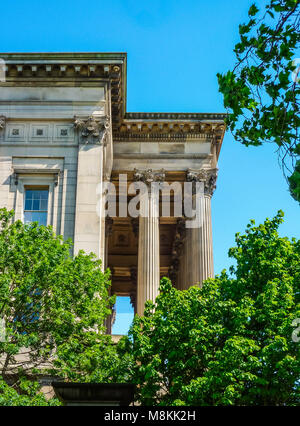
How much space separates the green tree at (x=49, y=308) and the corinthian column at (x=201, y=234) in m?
14.7

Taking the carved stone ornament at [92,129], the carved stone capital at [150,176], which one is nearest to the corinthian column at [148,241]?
the carved stone capital at [150,176]

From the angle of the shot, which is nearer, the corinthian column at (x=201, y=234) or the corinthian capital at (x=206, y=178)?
the corinthian column at (x=201, y=234)

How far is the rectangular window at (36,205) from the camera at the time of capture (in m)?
34.1

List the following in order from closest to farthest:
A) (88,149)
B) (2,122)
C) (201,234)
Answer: (88,149) < (2,122) < (201,234)

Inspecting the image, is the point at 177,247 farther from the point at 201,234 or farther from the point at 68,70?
the point at 68,70

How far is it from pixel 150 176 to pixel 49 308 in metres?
18.5

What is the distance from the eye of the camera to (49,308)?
2405 centimetres

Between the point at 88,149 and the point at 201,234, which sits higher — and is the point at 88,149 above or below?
above

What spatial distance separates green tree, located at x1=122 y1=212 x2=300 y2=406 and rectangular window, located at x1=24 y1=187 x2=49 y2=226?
917cm

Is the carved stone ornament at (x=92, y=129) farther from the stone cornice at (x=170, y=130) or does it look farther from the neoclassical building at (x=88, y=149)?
the stone cornice at (x=170, y=130)

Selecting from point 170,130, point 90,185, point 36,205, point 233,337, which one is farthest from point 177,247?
point 233,337

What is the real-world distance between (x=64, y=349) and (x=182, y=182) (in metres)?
21.7

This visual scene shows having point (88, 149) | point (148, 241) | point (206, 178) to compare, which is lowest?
point (148, 241)
